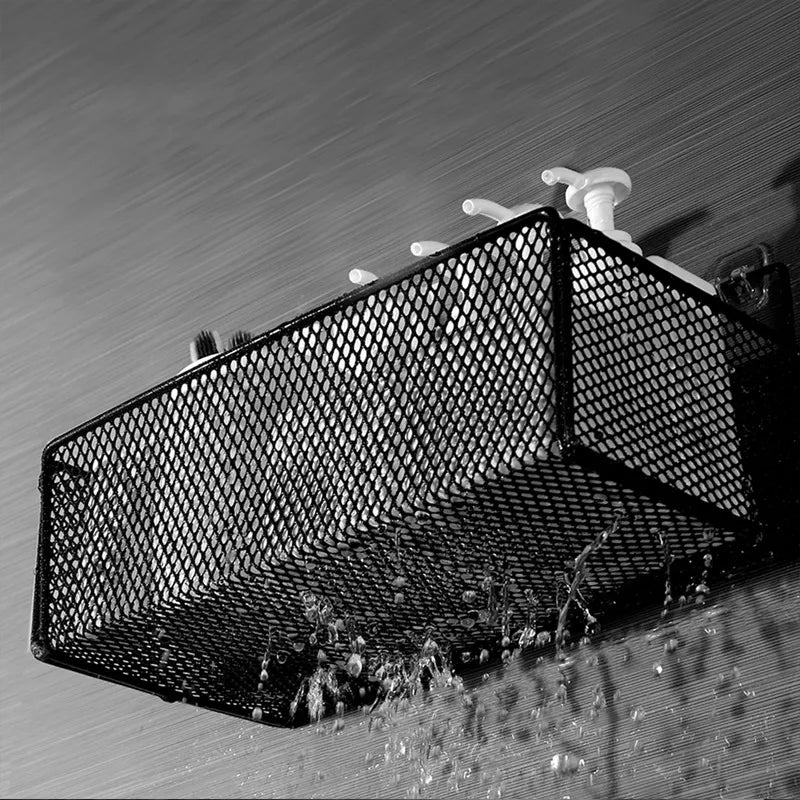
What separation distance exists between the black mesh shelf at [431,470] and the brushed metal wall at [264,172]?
0.53ft

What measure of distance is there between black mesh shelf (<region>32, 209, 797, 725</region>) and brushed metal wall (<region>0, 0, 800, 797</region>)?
0.53 feet

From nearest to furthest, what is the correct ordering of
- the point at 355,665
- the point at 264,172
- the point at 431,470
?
the point at 431,470 < the point at 355,665 < the point at 264,172

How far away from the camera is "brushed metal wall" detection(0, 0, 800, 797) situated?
1.18m

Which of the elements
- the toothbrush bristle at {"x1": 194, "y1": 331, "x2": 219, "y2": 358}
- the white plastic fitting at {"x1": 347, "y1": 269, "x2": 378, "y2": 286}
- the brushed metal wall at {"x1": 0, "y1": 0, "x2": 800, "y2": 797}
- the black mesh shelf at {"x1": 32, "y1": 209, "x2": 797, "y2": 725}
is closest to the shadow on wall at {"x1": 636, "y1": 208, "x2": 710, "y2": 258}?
the brushed metal wall at {"x1": 0, "y1": 0, "x2": 800, "y2": 797}

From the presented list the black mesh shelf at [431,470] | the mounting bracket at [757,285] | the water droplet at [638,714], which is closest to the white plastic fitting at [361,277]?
the black mesh shelf at [431,470]

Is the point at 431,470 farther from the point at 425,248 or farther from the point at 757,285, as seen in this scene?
the point at 757,285

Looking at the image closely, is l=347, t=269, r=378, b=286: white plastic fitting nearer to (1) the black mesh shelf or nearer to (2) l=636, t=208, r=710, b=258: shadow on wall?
(1) the black mesh shelf

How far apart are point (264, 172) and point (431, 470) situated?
661mm

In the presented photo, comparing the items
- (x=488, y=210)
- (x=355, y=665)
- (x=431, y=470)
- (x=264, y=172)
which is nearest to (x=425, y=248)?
(x=488, y=210)

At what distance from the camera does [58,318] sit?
166 centimetres

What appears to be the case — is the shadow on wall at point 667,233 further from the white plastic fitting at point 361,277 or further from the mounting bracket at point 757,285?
the white plastic fitting at point 361,277


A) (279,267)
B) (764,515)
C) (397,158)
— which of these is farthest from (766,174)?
(279,267)

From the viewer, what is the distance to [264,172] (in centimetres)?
151

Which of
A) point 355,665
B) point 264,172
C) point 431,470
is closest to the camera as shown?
point 431,470
